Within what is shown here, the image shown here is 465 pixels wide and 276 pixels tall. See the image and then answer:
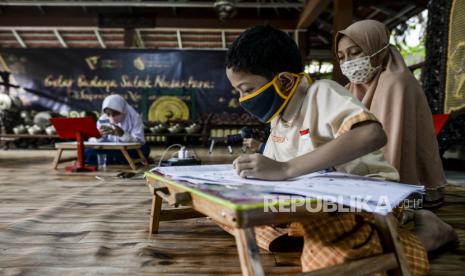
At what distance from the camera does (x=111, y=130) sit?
12.8ft

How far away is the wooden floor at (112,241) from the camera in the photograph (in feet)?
3.82

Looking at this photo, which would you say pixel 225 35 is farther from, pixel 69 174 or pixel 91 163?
pixel 69 174

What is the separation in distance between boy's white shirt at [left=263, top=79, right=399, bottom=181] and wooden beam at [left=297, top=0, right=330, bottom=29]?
533 centimetres

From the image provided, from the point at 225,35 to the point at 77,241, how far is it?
27.0 ft

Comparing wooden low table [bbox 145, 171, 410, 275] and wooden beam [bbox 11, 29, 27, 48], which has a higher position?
wooden beam [bbox 11, 29, 27, 48]

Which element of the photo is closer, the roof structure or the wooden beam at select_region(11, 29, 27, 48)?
the roof structure

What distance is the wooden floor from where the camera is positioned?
3.82 ft

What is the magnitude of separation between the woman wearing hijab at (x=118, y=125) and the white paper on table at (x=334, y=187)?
3.22m

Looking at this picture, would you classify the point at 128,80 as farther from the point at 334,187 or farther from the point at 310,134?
the point at 334,187

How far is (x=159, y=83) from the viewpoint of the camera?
8430mm

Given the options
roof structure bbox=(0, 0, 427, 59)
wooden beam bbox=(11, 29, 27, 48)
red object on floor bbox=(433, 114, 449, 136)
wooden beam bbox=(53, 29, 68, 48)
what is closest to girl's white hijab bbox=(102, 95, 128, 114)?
red object on floor bbox=(433, 114, 449, 136)

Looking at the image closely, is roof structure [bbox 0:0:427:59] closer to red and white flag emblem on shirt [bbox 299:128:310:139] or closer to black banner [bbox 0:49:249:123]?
black banner [bbox 0:49:249:123]

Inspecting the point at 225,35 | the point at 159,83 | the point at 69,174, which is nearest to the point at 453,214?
the point at 69,174

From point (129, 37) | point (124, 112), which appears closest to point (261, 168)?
point (124, 112)
